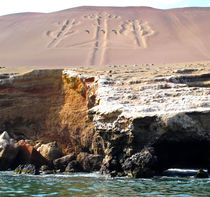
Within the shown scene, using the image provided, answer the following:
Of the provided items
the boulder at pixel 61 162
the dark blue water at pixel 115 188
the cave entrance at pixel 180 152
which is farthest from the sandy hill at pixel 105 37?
the dark blue water at pixel 115 188

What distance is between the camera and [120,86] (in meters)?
17.9

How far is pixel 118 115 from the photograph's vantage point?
14680mm

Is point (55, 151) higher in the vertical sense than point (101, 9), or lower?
lower

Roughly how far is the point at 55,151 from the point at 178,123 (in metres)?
7.58

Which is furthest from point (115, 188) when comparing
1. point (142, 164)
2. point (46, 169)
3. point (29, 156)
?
point (29, 156)

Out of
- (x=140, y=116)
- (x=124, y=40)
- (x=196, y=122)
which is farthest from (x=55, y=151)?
(x=124, y=40)

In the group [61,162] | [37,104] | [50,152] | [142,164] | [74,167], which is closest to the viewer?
[142,164]

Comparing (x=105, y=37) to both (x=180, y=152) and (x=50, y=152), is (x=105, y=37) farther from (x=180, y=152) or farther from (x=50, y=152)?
(x=180, y=152)

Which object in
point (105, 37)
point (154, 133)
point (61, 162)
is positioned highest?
point (105, 37)

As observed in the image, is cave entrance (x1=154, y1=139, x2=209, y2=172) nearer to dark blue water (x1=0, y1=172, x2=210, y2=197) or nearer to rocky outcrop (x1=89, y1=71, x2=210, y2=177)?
rocky outcrop (x1=89, y1=71, x2=210, y2=177)

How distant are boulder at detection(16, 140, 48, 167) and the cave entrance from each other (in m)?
6.41

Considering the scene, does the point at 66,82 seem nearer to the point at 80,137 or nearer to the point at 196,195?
the point at 80,137

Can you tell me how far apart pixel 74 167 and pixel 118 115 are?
13.2 feet

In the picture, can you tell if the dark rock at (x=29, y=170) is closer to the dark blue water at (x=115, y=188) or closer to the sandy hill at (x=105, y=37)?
the dark blue water at (x=115, y=188)
